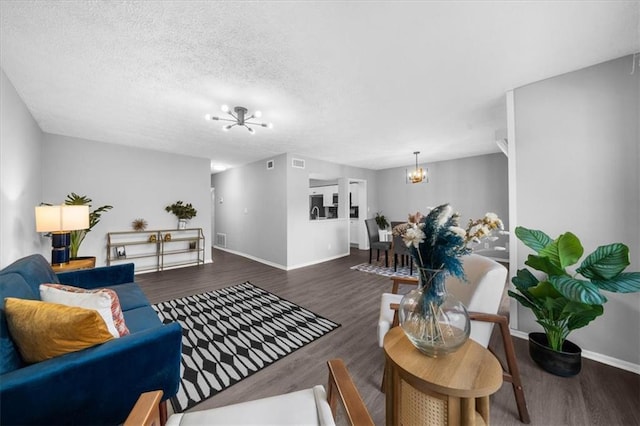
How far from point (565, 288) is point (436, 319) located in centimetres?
114

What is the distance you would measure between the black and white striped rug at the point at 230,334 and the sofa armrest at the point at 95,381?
0.50 meters

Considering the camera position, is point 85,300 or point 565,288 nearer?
point 85,300

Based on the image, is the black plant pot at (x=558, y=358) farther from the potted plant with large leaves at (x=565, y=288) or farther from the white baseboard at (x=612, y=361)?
the white baseboard at (x=612, y=361)

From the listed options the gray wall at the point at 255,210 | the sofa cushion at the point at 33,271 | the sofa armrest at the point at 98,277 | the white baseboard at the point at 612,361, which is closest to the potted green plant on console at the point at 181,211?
the gray wall at the point at 255,210

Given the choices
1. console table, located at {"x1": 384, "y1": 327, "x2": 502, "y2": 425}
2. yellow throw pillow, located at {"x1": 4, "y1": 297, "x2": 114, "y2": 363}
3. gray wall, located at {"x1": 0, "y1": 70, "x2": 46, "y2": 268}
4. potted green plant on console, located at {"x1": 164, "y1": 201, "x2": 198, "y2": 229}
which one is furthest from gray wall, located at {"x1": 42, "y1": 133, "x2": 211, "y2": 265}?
console table, located at {"x1": 384, "y1": 327, "x2": 502, "y2": 425}

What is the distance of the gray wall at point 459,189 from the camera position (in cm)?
537

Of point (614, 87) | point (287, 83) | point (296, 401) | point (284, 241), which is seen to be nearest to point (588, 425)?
point (296, 401)

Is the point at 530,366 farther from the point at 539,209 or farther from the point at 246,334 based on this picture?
the point at 246,334

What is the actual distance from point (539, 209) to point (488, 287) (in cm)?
128

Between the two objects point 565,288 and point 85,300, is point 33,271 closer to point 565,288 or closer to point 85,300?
point 85,300

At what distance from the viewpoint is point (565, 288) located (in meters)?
1.54

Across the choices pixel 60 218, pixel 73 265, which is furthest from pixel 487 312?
pixel 73 265

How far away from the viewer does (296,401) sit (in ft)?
3.40

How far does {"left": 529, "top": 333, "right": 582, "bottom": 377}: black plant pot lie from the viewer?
175 centimetres
